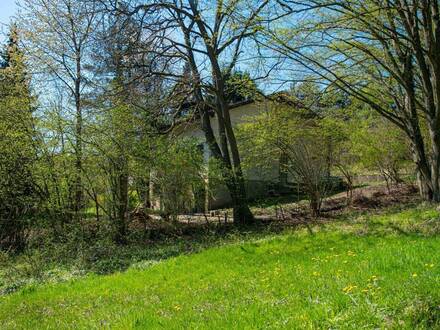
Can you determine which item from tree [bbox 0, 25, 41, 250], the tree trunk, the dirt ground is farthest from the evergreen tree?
the dirt ground

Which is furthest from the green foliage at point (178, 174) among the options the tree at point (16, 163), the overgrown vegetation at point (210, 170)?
the tree at point (16, 163)

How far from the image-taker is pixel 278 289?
224 inches

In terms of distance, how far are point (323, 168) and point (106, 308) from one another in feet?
34.3

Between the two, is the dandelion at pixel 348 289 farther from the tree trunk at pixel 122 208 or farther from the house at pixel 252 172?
the house at pixel 252 172

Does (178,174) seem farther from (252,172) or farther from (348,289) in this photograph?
(348,289)

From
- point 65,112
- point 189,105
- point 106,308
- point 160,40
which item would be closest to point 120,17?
point 160,40

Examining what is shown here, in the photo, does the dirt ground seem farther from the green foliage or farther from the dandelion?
the dandelion

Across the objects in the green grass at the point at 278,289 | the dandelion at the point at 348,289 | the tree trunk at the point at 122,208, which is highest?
the tree trunk at the point at 122,208

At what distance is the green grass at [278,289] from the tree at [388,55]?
315 cm

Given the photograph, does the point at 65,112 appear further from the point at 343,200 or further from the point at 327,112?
the point at 343,200

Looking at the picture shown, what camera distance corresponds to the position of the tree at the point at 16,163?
1289 centimetres

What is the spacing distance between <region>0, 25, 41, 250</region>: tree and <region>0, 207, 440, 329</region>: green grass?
16.9 ft

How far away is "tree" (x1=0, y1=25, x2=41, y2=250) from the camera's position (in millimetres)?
12891

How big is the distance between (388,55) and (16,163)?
11302mm
